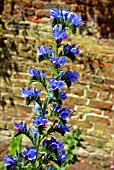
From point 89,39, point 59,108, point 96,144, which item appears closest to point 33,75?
point 59,108

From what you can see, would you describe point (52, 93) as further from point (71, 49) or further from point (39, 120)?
point (71, 49)

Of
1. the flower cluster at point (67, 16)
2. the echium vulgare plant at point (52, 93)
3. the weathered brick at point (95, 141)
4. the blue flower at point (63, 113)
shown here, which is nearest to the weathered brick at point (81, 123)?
the weathered brick at point (95, 141)

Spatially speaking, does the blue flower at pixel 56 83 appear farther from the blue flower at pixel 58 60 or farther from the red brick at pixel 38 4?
the red brick at pixel 38 4

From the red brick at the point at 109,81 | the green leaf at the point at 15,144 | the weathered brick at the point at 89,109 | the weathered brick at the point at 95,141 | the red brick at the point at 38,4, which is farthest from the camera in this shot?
the weathered brick at the point at 95,141

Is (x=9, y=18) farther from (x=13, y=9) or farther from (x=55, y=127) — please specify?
(x=55, y=127)

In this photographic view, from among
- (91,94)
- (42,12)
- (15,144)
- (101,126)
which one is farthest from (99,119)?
(42,12)

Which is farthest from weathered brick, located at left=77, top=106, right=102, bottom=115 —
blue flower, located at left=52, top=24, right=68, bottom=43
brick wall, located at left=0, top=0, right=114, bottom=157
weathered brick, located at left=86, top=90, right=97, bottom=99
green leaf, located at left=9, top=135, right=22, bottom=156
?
blue flower, located at left=52, top=24, right=68, bottom=43

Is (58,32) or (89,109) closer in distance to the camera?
(58,32)
